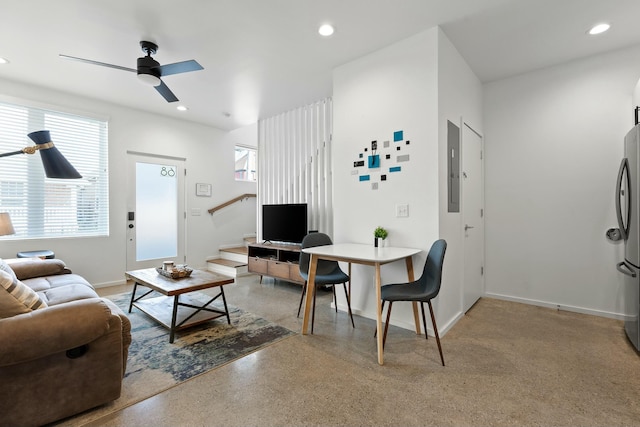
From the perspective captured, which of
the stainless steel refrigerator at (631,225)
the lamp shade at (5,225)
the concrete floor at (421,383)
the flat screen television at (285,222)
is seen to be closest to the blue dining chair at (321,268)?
the concrete floor at (421,383)

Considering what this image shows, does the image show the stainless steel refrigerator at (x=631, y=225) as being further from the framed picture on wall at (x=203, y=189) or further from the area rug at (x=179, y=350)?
the framed picture on wall at (x=203, y=189)

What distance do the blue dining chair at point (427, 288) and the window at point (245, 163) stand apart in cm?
494

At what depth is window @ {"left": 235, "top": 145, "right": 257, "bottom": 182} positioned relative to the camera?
6.66 metres

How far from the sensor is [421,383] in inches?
78.3

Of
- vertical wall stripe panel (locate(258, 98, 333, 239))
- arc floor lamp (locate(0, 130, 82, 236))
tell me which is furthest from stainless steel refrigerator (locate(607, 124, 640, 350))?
arc floor lamp (locate(0, 130, 82, 236))

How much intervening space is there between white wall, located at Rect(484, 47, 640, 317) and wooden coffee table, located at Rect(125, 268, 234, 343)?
344cm

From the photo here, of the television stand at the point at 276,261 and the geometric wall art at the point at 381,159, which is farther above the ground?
the geometric wall art at the point at 381,159

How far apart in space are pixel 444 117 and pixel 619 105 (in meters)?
1.99

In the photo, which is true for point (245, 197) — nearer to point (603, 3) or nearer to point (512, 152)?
point (512, 152)

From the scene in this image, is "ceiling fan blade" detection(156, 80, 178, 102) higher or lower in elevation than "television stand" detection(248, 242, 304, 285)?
higher

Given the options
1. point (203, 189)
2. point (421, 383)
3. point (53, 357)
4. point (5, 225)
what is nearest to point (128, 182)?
point (203, 189)

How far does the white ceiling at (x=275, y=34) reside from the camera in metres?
2.43

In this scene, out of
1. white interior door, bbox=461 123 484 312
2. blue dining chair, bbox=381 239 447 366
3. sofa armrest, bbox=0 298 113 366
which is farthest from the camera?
white interior door, bbox=461 123 484 312

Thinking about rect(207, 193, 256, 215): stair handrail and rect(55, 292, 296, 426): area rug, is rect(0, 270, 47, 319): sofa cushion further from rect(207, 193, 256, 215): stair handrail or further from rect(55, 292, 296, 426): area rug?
rect(207, 193, 256, 215): stair handrail
